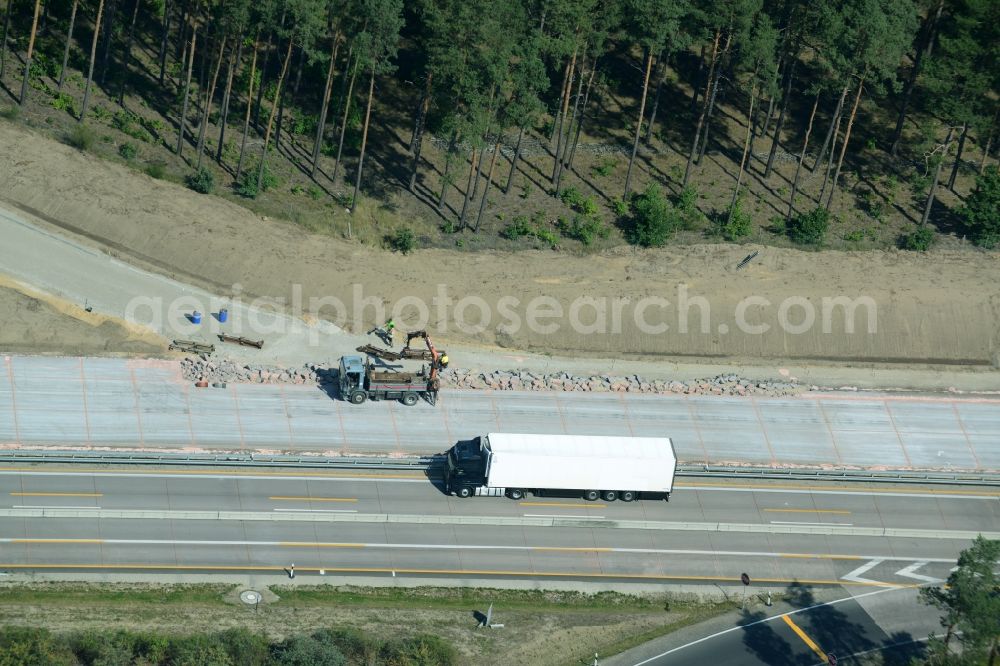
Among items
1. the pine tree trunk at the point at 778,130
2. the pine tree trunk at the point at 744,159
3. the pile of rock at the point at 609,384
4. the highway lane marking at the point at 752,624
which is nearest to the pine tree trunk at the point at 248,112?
the pile of rock at the point at 609,384

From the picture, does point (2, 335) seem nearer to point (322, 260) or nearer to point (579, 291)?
point (322, 260)

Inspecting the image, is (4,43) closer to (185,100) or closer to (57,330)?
(185,100)

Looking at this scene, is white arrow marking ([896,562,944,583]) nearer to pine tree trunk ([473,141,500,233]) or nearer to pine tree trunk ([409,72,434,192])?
pine tree trunk ([473,141,500,233])

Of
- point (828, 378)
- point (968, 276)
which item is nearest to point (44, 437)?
point (828, 378)

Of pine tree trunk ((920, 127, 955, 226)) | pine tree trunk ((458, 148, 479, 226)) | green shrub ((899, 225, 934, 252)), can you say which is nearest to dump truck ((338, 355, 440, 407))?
pine tree trunk ((458, 148, 479, 226))

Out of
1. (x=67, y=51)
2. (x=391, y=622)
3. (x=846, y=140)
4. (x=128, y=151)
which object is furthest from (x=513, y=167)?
(x=391, y=622)

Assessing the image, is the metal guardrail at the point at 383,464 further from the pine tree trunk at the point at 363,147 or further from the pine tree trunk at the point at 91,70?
the pine tree trunk at the point at 91,70
